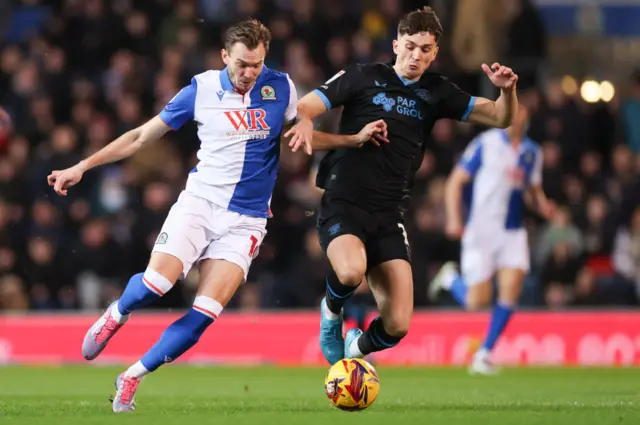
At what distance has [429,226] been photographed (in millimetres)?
15555

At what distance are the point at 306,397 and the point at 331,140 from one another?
199cm

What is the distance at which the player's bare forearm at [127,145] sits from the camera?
8.05 meters

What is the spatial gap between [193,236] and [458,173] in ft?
17.3

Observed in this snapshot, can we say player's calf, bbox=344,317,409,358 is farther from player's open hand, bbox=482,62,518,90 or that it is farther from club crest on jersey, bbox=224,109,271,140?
player's open hand, bbox=482,62,518,90

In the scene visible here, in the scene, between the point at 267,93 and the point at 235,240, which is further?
the point at 267,93

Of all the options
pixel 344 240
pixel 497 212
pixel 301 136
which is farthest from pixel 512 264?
pixel 301 136

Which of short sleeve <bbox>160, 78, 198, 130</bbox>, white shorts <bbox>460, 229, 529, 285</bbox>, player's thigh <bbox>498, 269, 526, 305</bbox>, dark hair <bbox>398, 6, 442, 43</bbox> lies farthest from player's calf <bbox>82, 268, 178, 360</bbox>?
white shorts <bbox>460, 229, 529, 285</bbox>

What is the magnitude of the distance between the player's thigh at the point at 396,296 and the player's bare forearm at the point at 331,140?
901mm

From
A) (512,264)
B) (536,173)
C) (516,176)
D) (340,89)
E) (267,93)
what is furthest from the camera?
(516,176)

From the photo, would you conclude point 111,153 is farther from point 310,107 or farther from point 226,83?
point 310,107

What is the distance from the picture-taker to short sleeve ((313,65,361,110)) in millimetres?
8781

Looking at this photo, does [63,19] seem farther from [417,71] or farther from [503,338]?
[417,71]

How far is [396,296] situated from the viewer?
352 inches

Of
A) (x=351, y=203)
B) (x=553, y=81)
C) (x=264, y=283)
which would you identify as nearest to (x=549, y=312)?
(x=264, y=283)
